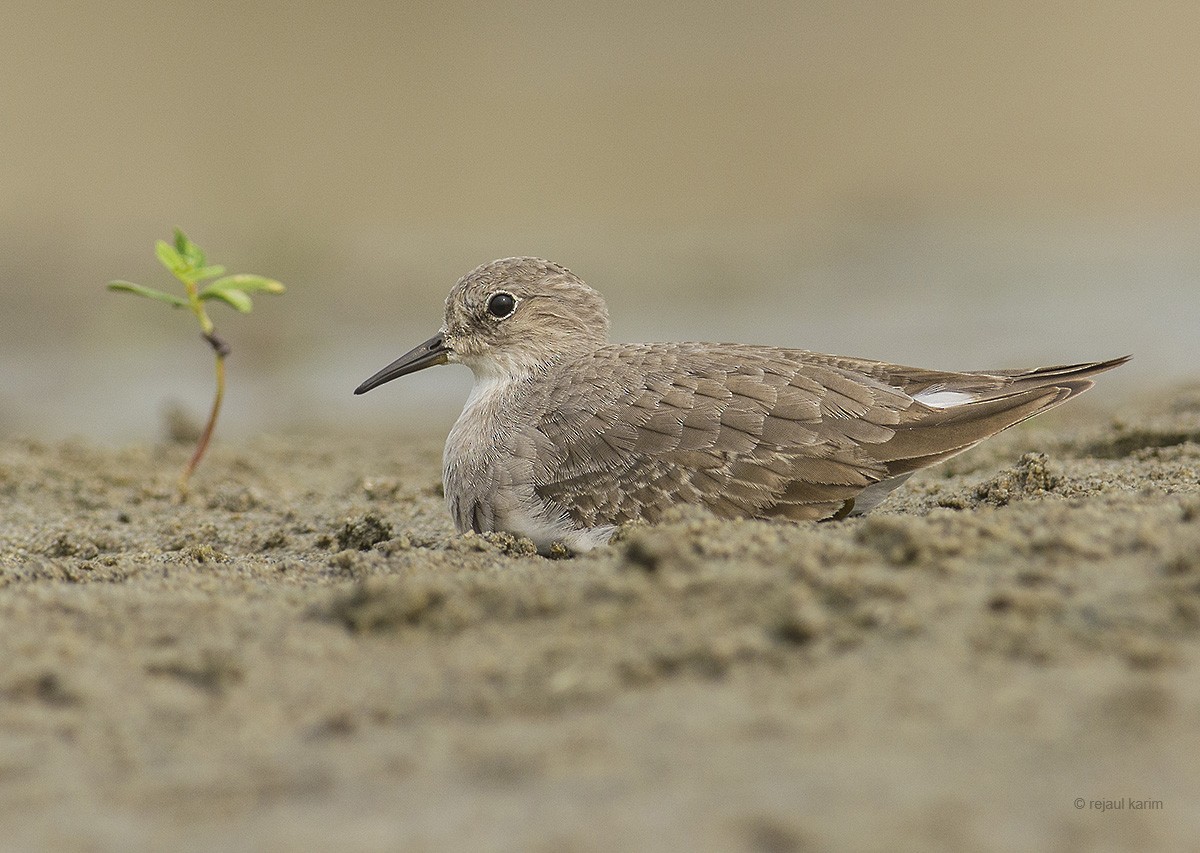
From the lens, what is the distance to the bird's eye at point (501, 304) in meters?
5.98

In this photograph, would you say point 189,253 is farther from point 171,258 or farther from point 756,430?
point 756,430

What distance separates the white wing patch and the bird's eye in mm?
1853

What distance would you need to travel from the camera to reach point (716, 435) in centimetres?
481

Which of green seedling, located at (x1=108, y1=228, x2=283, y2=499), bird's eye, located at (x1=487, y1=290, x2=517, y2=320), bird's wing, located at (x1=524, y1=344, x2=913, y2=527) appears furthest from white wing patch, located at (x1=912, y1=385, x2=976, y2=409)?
green seedling, located at (x1=108, y1=228, x2=283, y2=499)

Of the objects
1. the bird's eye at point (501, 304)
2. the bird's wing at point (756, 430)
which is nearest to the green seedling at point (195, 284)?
the bird's eye at point (501, 304)

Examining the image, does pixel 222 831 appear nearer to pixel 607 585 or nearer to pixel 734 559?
pixel 607 585

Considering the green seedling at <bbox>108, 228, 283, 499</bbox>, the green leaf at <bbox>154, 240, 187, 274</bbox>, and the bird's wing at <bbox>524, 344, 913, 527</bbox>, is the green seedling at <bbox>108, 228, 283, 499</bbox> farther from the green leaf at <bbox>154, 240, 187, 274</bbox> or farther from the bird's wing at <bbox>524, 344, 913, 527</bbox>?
the bird's wing at <bbox>524, 344, 913, 527</bbox>

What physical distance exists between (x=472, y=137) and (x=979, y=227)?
21.9ft

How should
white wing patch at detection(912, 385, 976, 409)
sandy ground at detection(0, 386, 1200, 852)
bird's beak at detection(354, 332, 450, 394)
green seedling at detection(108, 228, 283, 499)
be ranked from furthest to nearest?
bird's beak at detection(354, 332, 450, 394)
green seedling at detection(108, 228, 283, 499)
white wing patch at detection(912, 385, 976, 409)
sandy ground at detection(0, 386, 1200, 852)

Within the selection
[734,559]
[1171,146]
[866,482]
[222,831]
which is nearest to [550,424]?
[866,482]

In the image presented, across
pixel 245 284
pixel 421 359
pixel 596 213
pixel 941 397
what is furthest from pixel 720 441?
pixel 596 213

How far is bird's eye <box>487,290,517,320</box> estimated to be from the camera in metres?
5.98

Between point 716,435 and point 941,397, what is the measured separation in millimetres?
948

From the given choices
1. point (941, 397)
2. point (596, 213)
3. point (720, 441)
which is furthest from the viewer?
point (596, 213)
